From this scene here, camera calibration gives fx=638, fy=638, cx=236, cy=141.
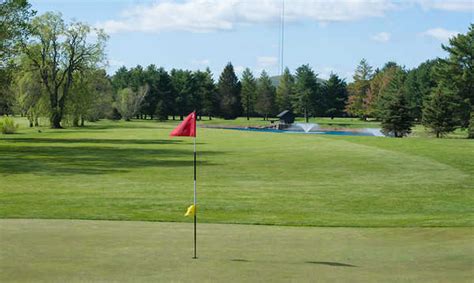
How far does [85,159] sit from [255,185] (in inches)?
652

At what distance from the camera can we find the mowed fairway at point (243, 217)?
10.1m

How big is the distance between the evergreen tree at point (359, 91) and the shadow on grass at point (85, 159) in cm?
10252

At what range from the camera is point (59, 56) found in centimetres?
8975

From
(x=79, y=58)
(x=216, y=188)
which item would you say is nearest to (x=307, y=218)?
(x=216, y=188)

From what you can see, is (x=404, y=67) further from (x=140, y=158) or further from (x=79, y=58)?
(x=140, y=158)

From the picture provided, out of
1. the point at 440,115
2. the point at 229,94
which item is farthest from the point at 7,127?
the point at 229,94

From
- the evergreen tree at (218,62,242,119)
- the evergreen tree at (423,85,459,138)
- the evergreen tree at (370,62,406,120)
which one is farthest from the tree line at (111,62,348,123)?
the evergreen tree at (423,85,459,138)

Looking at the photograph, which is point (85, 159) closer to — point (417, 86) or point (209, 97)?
point (417, 86)

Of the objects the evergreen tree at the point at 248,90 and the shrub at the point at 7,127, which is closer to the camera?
the shrub at the point at 7,127

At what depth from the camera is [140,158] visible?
135ft

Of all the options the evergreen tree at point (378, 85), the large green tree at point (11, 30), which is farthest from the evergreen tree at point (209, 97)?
the large green tree at point (11, 30)

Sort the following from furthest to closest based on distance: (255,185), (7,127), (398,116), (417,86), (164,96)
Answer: (164,96)
(417,86)
(398,116)
(7,127)
(255,185)

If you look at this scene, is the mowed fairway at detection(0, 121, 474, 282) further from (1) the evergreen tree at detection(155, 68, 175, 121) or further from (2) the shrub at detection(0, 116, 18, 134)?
(1) the evergreen tree at detection(155, 68, 175, 121)

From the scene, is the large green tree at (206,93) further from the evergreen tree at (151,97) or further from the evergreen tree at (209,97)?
the evergreen tree at (151,97)
